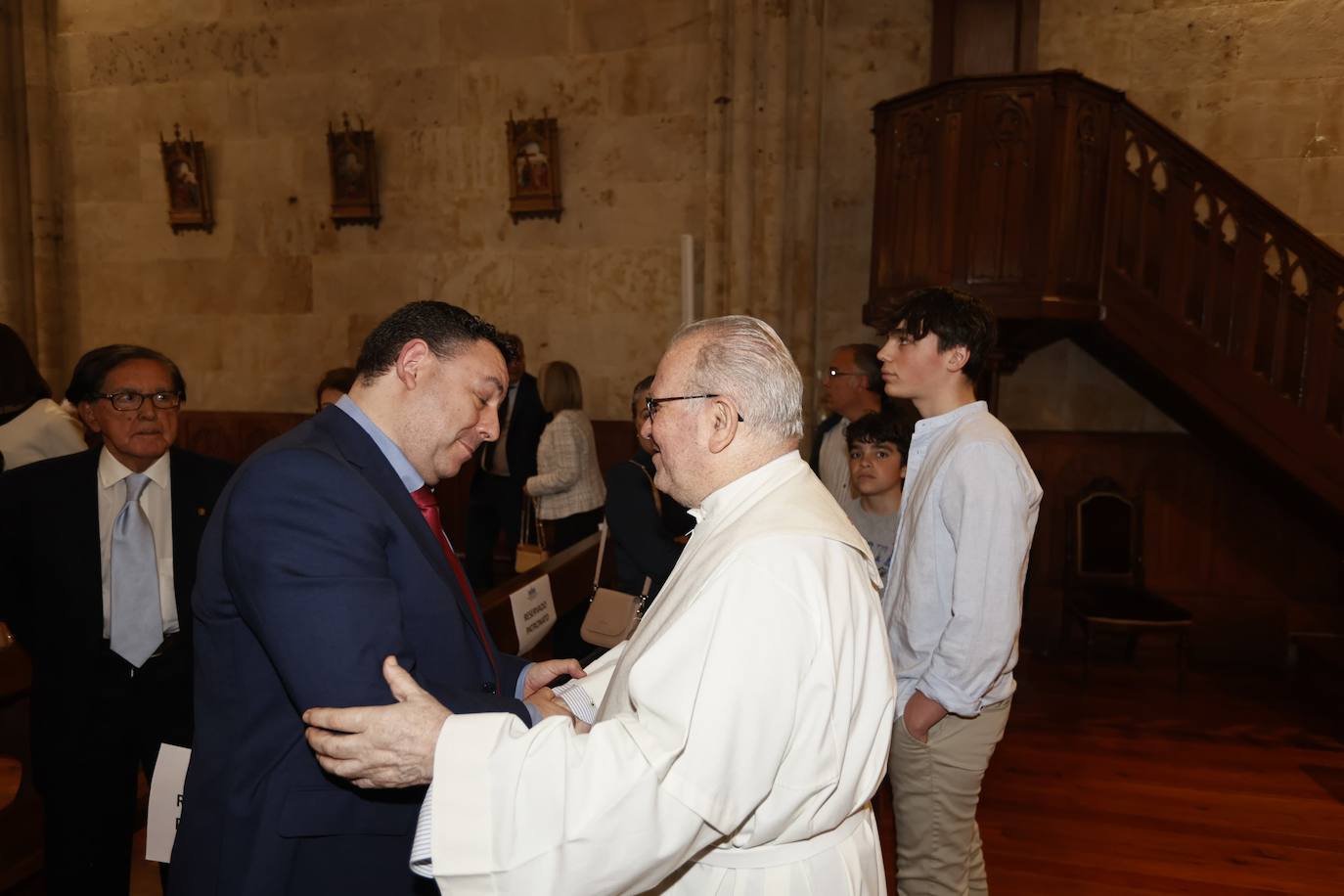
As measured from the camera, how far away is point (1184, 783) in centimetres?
410

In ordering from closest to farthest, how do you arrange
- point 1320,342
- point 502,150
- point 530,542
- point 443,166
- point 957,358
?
1. point 957,358
2. point 1320,342
3. point 530,542
4. point 502,150
5. point 443,166

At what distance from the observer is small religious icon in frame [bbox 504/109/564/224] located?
736 cm

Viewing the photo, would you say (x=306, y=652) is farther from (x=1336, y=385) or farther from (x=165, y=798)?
(x=1336, y=385)

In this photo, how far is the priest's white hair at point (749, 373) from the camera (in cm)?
148

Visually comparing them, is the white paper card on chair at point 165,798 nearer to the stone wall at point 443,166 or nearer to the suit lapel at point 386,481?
the suit lapel at point 386,481

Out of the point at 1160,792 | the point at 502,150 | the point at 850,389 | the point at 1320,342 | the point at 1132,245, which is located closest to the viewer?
the point at 1160,792

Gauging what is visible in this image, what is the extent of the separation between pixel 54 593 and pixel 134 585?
19 cm

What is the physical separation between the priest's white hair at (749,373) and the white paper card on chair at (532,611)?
170 cm

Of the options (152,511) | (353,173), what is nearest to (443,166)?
(353,173)

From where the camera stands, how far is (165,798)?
76.8 inches

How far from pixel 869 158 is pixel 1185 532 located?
141 inches

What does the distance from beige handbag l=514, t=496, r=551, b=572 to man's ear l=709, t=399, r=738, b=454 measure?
316cm

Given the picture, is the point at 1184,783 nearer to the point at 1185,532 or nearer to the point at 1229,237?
the point at 1185,532

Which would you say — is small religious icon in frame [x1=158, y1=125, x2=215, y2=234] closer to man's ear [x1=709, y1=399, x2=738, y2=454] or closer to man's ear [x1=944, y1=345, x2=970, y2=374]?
man's ear [x1=944, y1=345, x2=970, y2=374]
